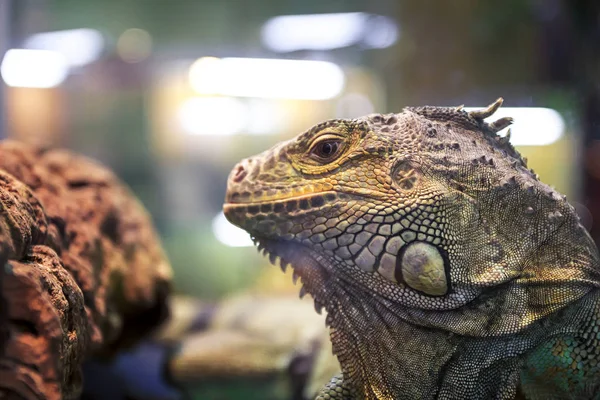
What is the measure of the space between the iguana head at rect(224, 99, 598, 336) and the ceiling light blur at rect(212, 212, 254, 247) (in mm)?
3766

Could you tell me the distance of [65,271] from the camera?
2742mm

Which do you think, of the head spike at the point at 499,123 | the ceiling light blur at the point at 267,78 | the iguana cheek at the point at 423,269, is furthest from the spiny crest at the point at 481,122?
the ceiling light blur at the point at 267,78

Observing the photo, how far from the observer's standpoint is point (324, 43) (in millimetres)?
7113

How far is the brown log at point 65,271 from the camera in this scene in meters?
1.98

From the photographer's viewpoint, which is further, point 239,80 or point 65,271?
point 239,80

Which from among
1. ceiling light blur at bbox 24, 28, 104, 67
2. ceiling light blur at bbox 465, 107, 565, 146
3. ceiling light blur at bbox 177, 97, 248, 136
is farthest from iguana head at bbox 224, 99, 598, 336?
ceiling light blur at bbox 24, 28, 104, 67

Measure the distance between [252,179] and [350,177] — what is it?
0.51 metres

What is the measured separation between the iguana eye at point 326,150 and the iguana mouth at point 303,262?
452mm

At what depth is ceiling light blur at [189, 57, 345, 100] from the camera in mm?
6352

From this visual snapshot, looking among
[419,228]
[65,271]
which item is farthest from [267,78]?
[419,228]

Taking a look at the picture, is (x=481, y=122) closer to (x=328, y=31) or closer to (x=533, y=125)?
(x=533, y=125)

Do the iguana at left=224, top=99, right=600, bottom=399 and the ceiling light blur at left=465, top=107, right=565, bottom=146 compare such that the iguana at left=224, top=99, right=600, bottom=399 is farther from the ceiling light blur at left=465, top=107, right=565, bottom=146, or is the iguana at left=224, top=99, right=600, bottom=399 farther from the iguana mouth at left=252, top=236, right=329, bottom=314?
the ceiling light blur at left=465, top=107, right=565, bottom=146

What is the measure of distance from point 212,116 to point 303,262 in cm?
536

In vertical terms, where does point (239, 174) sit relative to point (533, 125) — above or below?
below
